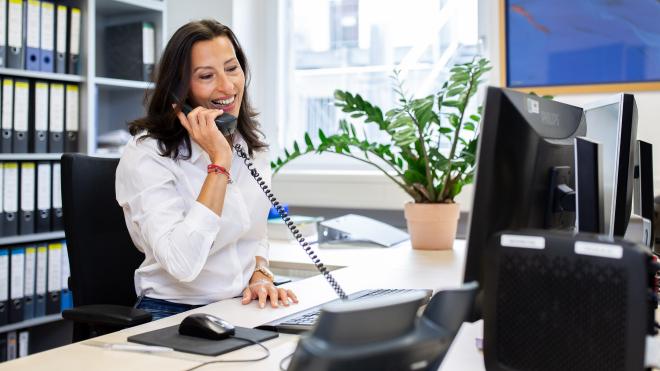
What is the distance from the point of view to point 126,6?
3.14 meters

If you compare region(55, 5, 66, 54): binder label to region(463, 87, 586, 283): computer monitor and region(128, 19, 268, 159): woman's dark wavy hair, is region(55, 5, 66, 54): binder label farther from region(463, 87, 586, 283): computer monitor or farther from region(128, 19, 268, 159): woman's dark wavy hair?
region(463, 87, 586, 283): computer monitor

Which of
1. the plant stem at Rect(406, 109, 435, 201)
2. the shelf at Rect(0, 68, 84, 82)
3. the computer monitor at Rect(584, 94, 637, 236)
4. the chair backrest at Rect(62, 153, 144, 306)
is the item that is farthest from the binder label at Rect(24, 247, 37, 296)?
the computer monitor at Rect(584, 94, 637, 236)

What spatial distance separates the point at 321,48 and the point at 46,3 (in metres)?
1.31

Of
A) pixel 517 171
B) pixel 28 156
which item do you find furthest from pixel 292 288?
pixel 28 156

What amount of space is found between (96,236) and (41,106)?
1.20m

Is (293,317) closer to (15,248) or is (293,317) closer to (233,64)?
(233,64)

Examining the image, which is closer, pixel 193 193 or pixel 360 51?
pixel 193 193

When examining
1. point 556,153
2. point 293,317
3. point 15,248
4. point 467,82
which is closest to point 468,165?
point 467,82

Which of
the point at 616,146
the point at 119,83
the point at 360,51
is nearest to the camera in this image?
the point at 616,146

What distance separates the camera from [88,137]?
289 cm

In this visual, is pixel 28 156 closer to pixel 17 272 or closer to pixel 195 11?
pixel 17 272

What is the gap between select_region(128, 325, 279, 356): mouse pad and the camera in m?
1.18

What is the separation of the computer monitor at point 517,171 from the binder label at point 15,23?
7.21 ft

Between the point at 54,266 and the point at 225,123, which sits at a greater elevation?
the point at 225,123
